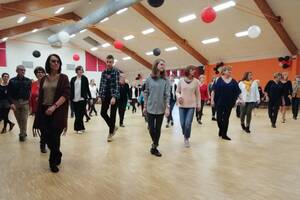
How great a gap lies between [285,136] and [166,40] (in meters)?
11.5

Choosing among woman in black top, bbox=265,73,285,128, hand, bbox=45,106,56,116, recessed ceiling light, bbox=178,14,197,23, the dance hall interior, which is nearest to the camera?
the dance hall interior

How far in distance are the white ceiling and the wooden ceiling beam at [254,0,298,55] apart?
184mm

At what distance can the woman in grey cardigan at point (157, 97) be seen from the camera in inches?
154

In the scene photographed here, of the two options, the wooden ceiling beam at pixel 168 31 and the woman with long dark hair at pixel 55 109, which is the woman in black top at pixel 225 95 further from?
the wooden ceiling beam at pixel 168 31

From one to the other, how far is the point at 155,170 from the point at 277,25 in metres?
10.7

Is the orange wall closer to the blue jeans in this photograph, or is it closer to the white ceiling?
the white ceiling

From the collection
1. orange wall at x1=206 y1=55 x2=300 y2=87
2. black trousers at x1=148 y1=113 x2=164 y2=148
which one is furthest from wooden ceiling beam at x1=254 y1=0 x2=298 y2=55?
black trousers at x1=148 y1=113 x2=164 y2=148

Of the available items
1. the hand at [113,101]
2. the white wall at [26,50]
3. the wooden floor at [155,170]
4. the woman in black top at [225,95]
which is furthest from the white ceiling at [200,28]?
the wooden floor at [155,170]

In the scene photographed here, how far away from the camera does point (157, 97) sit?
3.92m

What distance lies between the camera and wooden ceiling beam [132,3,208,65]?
539 inches

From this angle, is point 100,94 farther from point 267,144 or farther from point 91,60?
point 91,60

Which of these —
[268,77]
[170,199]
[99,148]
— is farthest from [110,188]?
[268,77]

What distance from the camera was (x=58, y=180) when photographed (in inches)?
114

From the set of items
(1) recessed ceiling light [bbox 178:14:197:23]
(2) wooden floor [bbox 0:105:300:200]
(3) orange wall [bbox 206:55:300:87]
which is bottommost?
(2) wooden floor [bbox 0:105:300:200]
